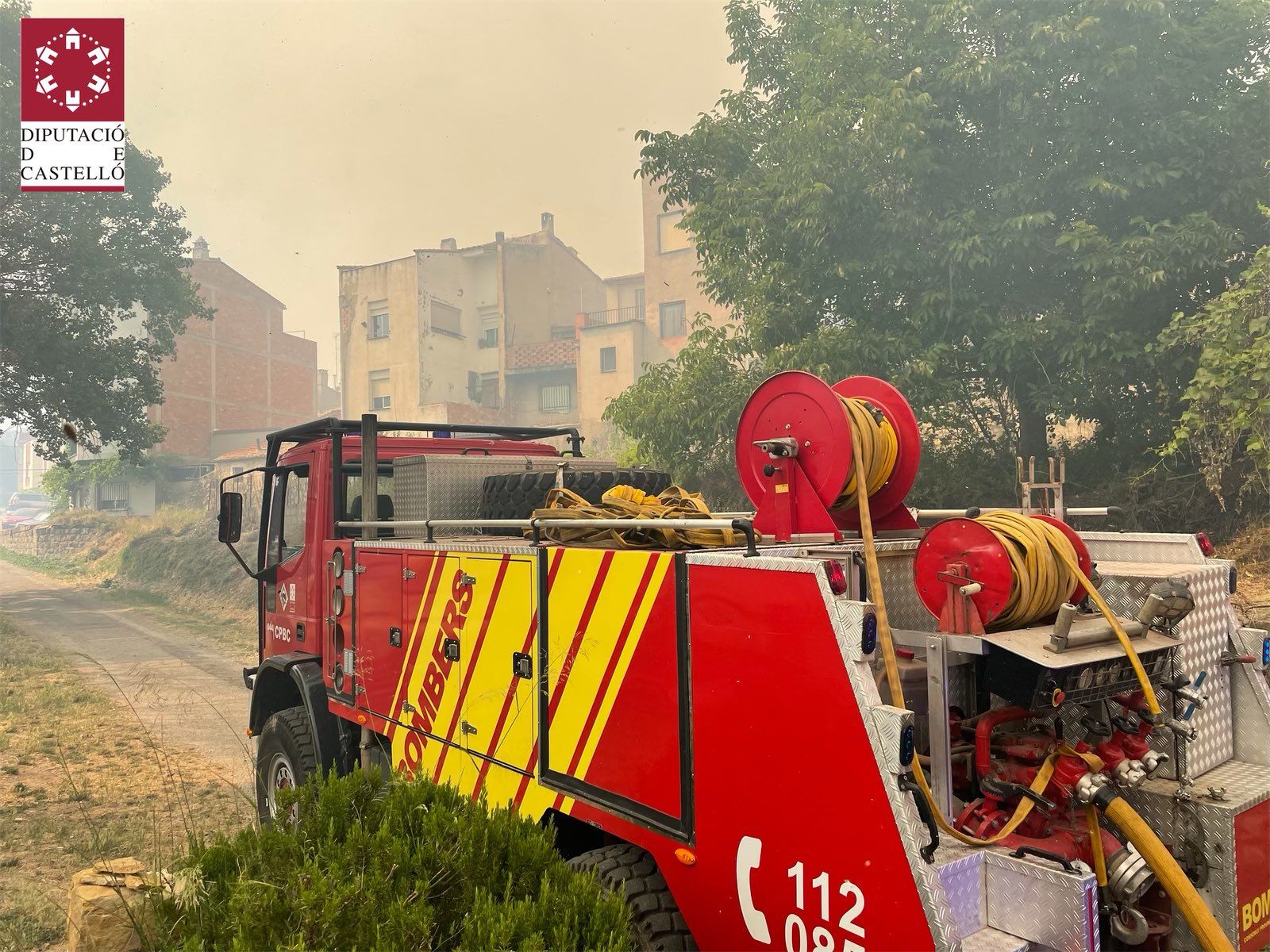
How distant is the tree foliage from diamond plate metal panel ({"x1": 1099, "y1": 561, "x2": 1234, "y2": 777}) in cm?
710

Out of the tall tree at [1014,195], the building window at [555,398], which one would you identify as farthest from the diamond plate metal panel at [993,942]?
the building window at [555,398]

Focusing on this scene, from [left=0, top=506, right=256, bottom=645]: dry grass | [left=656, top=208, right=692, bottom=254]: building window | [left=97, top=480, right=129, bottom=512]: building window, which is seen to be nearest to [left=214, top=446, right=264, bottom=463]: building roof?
[left=0, top=506, right=256, bottom=645]: dry grass

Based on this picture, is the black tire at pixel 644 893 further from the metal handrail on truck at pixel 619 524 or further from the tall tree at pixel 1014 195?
the tall tree at pixel 1014 195

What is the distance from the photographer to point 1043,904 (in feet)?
8.32

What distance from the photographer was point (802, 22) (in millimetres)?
15023

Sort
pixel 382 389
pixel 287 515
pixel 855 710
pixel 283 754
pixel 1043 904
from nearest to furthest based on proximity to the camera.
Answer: pixel 855 710
pixel 1043 904
pixel 283 754
pixel 287 515
pixel 382 389

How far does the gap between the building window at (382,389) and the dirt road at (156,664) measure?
15.3 m

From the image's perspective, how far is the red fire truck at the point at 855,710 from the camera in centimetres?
252

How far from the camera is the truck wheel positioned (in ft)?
18.0

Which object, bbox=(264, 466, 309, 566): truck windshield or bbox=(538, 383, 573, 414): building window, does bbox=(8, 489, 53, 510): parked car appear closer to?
bbox=(538, 383, 573, 414): building window

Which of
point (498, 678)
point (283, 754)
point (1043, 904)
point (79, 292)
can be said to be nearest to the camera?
point (1043, 904)

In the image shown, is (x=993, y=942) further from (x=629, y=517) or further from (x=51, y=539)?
(x=51, y=539)

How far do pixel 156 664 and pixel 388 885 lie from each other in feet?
50.6

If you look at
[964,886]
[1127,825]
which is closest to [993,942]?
[964,886]
